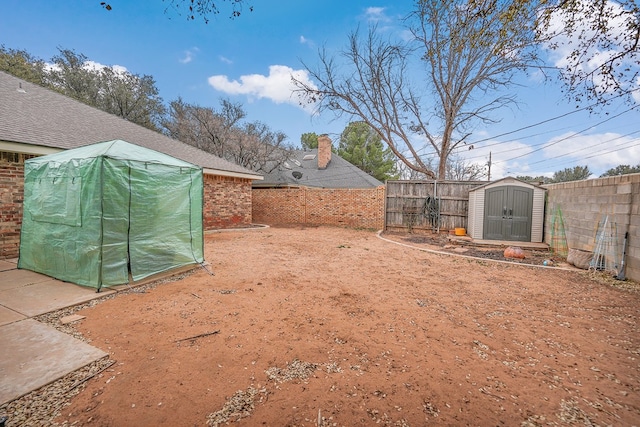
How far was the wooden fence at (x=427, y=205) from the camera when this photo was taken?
978cm

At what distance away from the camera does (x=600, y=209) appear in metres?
5.16

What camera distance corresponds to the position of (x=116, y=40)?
23.1ft

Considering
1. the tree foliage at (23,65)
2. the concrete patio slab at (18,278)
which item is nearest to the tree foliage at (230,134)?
the tree foliage at (23,65)

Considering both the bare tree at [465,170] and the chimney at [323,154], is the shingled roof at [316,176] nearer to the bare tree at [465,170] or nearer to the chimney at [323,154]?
the chimney at [323,154]

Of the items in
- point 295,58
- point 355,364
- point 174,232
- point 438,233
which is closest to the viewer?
point 355,364

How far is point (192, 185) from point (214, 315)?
111 inches

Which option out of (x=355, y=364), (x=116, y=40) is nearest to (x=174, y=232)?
(x=355, y=364)

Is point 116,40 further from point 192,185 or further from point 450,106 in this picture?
point 450,106

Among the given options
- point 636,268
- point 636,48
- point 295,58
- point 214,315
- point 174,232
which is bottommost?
point 214,315

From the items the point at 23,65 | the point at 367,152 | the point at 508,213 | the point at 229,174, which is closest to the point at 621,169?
the point at 367,152

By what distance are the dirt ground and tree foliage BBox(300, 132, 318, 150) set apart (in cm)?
2619

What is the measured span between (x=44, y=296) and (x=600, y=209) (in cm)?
953

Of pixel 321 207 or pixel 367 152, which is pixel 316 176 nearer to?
pixel 321 207

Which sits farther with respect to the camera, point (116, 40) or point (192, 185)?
point (116, 40)
